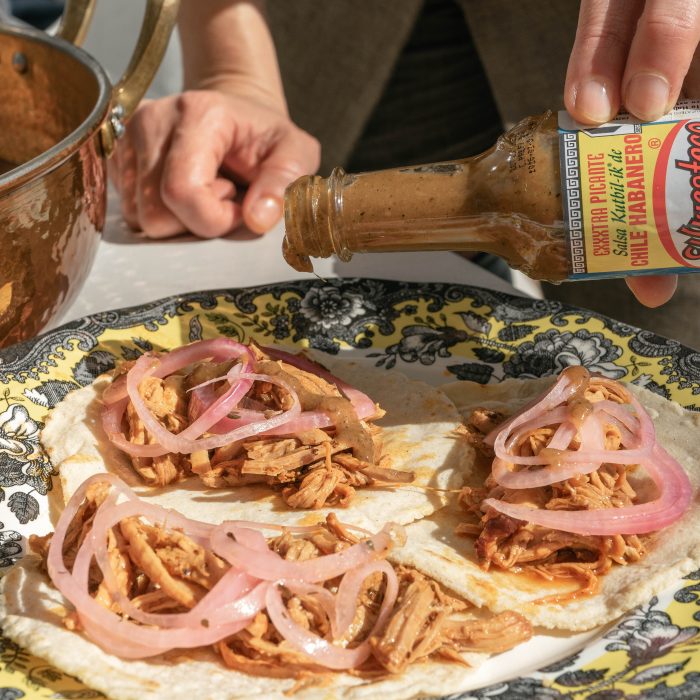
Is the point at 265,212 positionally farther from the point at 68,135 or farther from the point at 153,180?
the point at 68,135

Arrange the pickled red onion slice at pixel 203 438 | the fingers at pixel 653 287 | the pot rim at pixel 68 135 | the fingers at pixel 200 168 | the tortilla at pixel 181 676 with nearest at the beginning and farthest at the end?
the tortilla at pixel 181 676
the pot rim at pixel 68 135
the pickled red onion slice at pixel 203 438
the fingers at pixel 653 287
the fingers at pixel 200 168

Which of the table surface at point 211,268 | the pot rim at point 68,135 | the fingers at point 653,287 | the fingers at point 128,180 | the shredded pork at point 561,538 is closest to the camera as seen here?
the shredded pork at point 561,538

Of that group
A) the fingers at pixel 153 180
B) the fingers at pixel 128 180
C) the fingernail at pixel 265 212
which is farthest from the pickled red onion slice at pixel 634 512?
the fingers at pixel 128 180

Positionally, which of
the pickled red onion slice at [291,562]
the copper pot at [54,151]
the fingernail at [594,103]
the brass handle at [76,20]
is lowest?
the pickled red onion slice at [291,562]

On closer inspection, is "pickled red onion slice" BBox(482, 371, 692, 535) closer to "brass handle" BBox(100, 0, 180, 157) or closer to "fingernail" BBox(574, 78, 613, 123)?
"fingernail" BBox(574, 78, 613, 123)

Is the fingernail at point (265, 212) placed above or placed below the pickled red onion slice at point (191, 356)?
below

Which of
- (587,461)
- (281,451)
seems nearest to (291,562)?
(281,451)

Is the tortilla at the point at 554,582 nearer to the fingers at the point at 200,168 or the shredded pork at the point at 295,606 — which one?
the shredded pork at the point at 295,606

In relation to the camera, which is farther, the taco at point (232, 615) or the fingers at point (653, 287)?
the fingers at point (653, 287)
